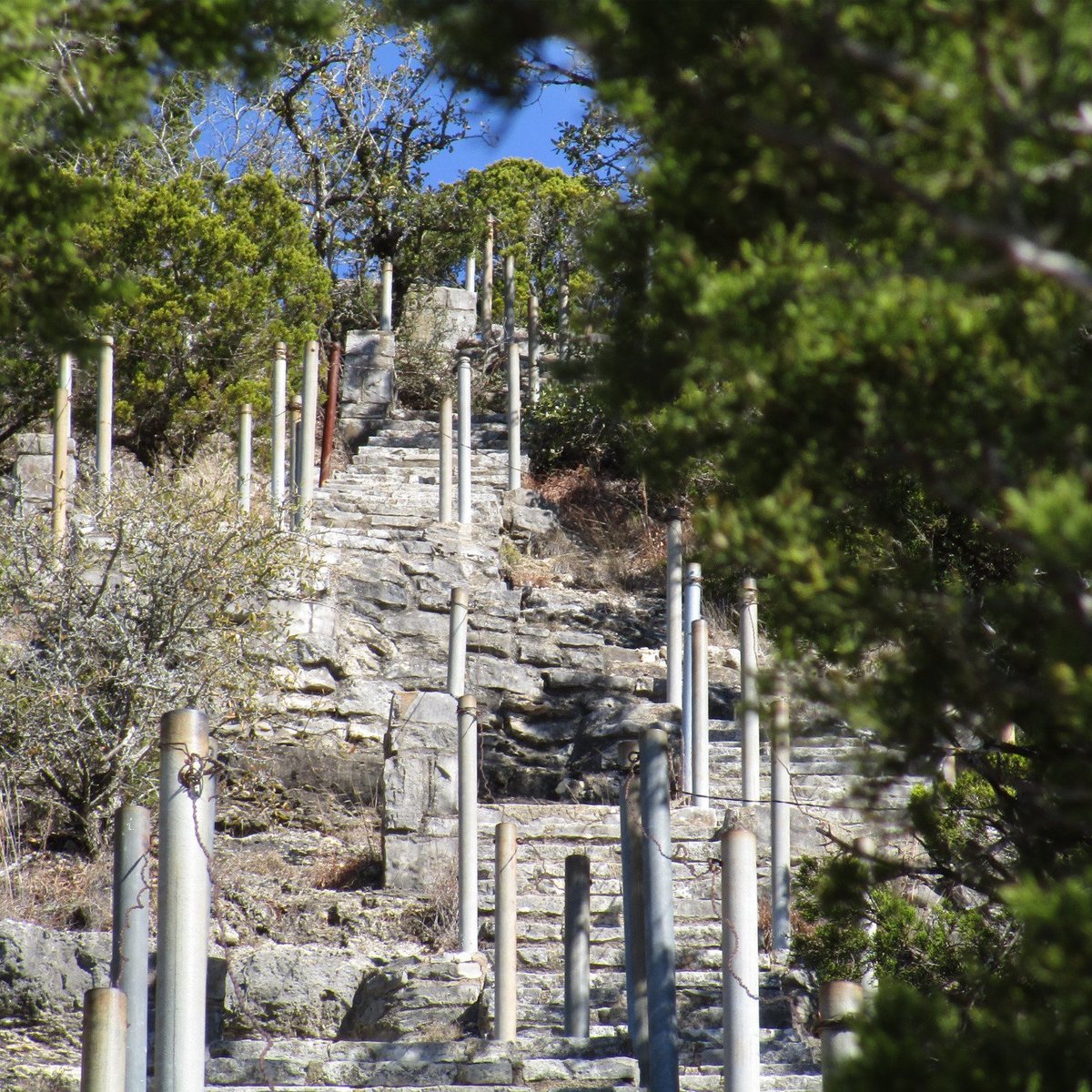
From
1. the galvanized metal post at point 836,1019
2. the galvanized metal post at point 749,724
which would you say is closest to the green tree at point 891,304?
the galvanized metal post at point 836,1019

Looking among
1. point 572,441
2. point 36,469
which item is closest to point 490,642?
point 36,469

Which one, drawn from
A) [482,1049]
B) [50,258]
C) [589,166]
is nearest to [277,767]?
[482,1049]

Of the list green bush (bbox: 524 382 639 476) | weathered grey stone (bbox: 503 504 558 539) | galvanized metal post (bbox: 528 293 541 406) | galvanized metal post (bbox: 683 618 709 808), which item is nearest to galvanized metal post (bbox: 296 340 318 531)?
weathered grey stone (bbox: 503 504 558 539)

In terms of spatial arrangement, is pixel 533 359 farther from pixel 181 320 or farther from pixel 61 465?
pixel 61 465

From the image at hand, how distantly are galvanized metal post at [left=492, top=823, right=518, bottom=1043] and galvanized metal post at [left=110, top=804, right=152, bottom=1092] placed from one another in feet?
5.62

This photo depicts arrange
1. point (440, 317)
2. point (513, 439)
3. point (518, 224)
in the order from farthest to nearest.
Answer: point (518, 224), point (440, 317), point (513, 439)

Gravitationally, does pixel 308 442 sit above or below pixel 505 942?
above

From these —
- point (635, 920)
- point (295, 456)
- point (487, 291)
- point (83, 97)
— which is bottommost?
point (635, 920)

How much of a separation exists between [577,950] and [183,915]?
2.46 metres

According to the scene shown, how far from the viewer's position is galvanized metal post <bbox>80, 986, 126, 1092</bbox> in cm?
432

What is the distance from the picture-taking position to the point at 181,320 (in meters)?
15.5

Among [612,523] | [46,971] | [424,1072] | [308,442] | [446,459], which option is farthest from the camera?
[612,523]

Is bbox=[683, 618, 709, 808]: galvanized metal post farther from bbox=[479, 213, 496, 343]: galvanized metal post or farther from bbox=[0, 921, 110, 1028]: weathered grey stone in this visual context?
bbox=[479, 213, 496, 343]: galvanized metal post

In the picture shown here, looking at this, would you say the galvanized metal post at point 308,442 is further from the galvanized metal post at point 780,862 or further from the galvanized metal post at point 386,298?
the galvanized metal post at point 386,298
